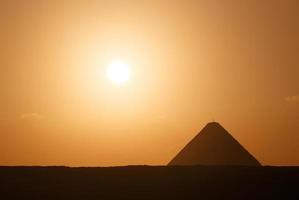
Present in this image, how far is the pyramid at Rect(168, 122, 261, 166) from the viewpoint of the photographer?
44.3m

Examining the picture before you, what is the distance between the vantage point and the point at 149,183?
19.2 m

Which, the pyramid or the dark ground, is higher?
the dark ground

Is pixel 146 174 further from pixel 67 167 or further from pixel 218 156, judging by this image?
pixel 218 156

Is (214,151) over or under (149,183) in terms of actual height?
under

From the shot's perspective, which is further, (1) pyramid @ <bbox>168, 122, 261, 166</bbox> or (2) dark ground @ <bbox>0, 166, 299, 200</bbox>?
(1) pyramid @ <bbox>168, 122, 261, 166</bbox>

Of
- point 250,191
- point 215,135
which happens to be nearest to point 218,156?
point 215,135

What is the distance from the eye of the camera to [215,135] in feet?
151

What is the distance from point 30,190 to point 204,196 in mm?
5395

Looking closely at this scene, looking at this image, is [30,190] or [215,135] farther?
[215,135]

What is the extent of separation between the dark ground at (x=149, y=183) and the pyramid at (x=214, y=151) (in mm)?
22385

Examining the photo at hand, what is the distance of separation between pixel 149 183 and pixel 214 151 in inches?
1017

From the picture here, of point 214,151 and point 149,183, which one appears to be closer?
point 149,183

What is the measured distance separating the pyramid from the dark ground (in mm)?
22385

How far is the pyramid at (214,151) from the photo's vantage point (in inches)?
1746
